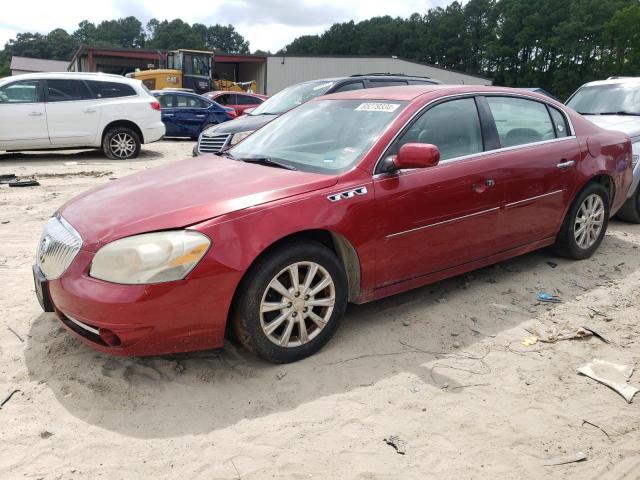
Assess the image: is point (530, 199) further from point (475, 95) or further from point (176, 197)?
point (176, 197)

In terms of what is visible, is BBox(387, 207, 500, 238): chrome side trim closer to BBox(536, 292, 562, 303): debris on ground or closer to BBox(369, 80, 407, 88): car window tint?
BBox(536, 292, 562, 303): debris on ground

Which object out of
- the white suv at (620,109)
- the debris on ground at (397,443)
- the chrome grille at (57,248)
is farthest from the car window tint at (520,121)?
the chrome grille at (57,248)

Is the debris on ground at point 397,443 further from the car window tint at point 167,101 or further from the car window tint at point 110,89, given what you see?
the car window tint at point 167,101

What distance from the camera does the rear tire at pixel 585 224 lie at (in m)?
4.91

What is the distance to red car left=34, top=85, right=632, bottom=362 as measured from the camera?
113 inches

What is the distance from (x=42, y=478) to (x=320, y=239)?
1.89 metres

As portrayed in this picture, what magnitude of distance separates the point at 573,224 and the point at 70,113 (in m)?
9.60

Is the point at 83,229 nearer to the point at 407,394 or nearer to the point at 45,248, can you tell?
the point at 45,248

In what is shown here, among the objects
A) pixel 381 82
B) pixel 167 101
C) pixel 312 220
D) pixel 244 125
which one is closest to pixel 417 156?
pixel 312 220

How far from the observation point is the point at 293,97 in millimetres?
9266

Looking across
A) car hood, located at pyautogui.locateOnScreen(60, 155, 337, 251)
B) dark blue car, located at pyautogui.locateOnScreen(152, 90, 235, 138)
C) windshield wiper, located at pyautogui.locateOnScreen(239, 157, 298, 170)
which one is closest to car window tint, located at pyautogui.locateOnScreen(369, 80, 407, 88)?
windshield wiper, located at pyautogui.locateOnScreen(239, 157, 298, 170)

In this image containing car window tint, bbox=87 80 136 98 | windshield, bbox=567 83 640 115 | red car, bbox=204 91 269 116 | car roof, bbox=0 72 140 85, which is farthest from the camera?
red car, bbox=204 91 269 116

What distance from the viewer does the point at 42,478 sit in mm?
2348

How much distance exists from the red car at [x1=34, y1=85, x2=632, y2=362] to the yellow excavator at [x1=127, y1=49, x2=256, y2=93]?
22.8 meters
